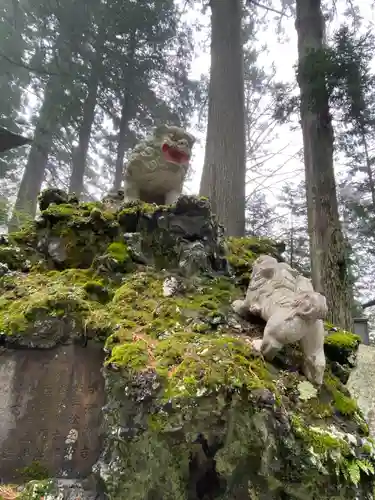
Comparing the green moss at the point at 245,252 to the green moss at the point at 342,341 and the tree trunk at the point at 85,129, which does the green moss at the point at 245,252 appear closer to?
the green moss at the point at 342,341

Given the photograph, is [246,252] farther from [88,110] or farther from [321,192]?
[88,110]

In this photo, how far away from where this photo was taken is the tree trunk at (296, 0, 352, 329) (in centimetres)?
413

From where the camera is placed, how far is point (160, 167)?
368 centimetres

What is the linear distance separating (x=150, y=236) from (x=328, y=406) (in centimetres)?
166

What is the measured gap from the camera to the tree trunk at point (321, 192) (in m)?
4.13

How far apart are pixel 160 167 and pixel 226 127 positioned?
210 cm

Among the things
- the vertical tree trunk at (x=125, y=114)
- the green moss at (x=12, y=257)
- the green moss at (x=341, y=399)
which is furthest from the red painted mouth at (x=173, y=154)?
the vertical tree trunk at (x=125, y=114)

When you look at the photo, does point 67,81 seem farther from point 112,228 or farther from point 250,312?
point 250,312

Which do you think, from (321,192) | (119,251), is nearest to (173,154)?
(119,251)

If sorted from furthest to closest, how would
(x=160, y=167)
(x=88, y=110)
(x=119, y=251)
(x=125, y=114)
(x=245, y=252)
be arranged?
(x=125, y=114), (x=88, y=110), (x=160, y=167), (x=245, y=252), (x=119, y=251)

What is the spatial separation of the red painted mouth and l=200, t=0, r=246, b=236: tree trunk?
1.22m

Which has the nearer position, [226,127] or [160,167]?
[160,167]

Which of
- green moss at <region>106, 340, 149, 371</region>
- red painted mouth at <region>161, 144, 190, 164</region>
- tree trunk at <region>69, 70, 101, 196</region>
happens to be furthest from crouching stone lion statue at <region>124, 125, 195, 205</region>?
tree trunk at <region>69, 70, 101, 196</region>

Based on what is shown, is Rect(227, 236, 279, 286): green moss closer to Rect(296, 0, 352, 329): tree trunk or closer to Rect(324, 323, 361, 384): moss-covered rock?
Rect(324, 323, 361, 384): moss-covered rock
